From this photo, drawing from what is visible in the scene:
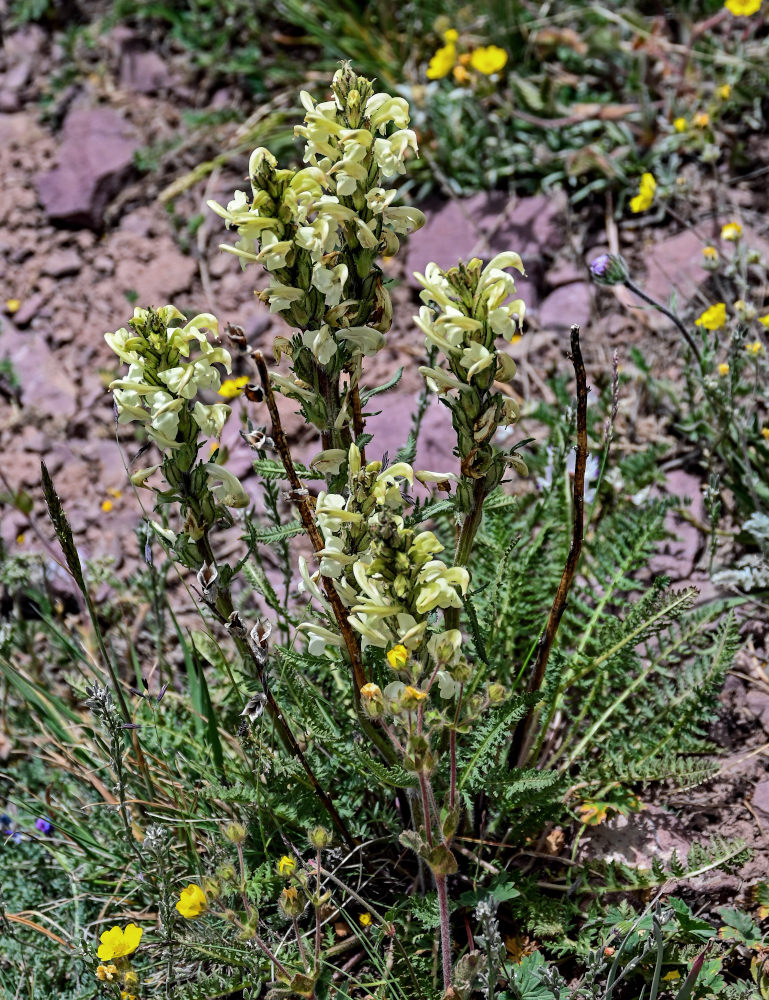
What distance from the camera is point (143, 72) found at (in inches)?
235

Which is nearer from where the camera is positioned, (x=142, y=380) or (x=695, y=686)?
(x=142, y=380)

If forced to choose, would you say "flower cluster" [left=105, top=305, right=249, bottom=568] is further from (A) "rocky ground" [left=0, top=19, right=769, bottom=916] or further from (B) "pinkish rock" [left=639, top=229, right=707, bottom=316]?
(B) "pinkish rock" [left=639, top=229, right=707, bottom=316]

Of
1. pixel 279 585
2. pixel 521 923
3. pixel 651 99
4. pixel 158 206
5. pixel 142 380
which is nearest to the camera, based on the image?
pixel 142 380

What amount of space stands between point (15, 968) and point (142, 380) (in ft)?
5.94

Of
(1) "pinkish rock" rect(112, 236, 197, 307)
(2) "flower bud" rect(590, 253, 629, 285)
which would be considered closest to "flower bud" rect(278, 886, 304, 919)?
(2) "flower bud" rect(590, 253, 629, 285)

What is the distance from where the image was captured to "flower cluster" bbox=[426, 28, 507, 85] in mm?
4648

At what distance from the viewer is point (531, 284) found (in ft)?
14.7

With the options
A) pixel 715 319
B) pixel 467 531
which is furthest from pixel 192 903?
pixel 715 319

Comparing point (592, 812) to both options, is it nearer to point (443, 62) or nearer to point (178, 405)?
point (178, 405)

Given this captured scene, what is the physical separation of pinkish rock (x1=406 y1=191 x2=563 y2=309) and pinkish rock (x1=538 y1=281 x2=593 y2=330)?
84 millimetres

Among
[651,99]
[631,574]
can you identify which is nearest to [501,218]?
[651,99]

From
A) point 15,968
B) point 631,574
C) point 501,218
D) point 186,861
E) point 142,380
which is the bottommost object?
point 15,968

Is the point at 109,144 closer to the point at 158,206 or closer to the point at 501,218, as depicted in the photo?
the point at 158,206

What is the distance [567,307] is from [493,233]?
623 mm
